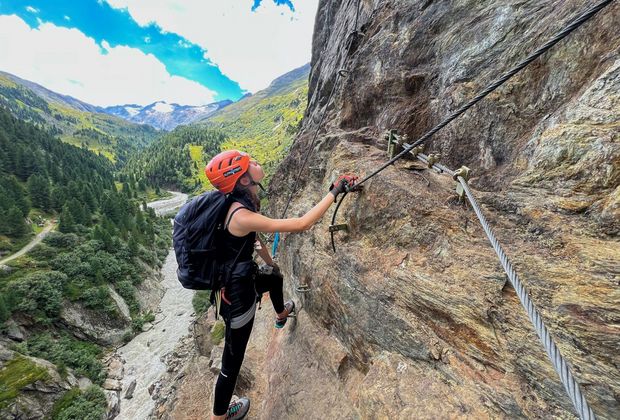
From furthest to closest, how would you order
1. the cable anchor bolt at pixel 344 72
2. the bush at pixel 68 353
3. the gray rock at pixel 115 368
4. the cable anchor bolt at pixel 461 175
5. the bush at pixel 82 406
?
the gray rock at pixel 115 368 → the bush at pixel 68 353 → the bush at pixel 82 406 → the cable anchor bolt at pixel 344 72 → the cable anchor bolt at pixel 461 175

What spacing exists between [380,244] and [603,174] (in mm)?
3593

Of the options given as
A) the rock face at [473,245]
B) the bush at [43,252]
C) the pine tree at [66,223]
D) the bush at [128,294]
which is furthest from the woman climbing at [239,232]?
the pine tree at [66,223]

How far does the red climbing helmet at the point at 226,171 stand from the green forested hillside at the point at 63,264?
38.7 meters

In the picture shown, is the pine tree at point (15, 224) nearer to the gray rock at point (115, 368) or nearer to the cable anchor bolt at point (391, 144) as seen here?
the gray rock at point (115, 368)

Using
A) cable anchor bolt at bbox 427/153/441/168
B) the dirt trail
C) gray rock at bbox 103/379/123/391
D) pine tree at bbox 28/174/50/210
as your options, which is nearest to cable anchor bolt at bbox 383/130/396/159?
cable anchor bolt at bbox 427/153/441/168

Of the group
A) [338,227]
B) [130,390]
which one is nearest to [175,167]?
[130,390]

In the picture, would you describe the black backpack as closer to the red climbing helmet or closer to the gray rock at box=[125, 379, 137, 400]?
the red climbing helmet

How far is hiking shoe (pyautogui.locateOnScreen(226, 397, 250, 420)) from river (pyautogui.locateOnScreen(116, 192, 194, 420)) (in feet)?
89.7

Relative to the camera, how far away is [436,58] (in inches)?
318

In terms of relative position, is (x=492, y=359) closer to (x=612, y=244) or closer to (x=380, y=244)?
(x=612, y=244)

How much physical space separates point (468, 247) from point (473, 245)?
80mm

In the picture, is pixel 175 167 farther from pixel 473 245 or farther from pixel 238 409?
pixel 473 245

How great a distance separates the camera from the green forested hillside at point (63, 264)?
3672 cm

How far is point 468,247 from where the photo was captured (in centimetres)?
487
